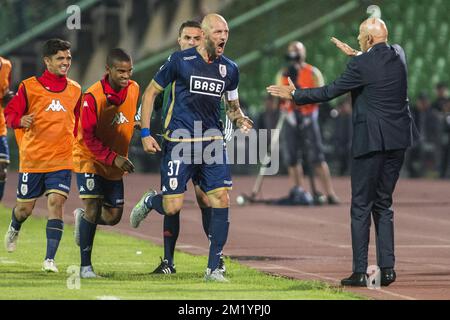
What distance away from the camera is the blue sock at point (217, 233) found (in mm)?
12102

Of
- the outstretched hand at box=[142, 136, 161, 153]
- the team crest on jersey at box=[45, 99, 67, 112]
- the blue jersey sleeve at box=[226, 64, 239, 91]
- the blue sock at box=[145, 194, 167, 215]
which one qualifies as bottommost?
the blue sock at box=[145, 194, 167, 215]

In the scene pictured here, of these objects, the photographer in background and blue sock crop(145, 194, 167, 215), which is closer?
blue sock crop(145, 194, 167, 215)

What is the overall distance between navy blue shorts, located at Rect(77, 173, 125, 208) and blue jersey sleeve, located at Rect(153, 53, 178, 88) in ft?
3.83

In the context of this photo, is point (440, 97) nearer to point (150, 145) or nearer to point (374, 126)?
point (374, 126)

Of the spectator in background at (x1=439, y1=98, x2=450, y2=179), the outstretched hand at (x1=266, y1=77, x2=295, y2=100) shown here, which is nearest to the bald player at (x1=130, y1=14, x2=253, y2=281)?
the outstretched hand at (x1=266, y1=77, x2=295, y2=100)

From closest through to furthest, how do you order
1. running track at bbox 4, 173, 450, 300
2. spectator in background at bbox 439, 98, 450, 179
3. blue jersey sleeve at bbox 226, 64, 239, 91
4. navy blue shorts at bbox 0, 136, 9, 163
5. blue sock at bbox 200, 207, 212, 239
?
blue jersey sleeve at bbox 226, 64, 239, 91 → running track at bbox 4, 173, 450, 300 → blue sock at bbox 200, 207, 212, 239 → navy blue shorts at bbox 0, 136, 9, 163 → spectator in background at bbox 439, 98, 450, 179

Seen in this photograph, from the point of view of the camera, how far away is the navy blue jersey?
39.5ft

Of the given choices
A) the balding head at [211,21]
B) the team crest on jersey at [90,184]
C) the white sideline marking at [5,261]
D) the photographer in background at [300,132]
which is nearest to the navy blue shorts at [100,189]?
the team crest on jersey at [90,184]

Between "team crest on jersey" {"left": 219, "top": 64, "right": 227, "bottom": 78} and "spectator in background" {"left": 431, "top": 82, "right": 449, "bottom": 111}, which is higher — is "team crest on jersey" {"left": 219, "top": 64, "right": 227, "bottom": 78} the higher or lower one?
the lower one

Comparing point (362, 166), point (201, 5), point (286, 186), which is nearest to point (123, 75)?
point (362, 166)

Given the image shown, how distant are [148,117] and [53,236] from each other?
1705 millimetres

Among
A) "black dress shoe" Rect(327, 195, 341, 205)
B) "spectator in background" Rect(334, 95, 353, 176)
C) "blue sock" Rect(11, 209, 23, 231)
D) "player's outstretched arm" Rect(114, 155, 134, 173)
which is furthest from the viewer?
"spectator in background" Rect(334, 95, 353, 176)

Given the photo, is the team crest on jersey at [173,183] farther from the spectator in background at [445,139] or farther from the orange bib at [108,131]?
the spectator in background at [445,139]

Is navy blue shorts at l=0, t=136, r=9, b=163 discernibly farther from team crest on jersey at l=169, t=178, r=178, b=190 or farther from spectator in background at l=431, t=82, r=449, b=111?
spectator in background at l=431, t=82, r=449, b=111
